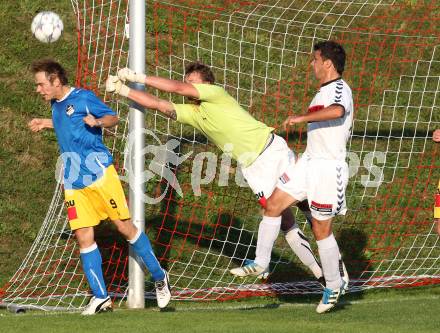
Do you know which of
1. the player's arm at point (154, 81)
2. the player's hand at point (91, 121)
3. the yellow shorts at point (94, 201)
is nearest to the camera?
the player's hand at point (91, 121)

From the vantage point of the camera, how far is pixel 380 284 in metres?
9.98

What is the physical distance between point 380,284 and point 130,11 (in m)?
3.42

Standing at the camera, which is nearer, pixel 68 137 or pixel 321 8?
pixel 68 137

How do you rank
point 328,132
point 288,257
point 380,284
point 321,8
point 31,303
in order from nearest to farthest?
1. point 328,132
2. point 31,303
3. point 380,284
4. point 288,257
5. point 321,8

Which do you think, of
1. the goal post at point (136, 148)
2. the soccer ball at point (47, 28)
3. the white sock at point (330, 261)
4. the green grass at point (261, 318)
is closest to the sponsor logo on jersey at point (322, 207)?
the white sock at point (330, 261)

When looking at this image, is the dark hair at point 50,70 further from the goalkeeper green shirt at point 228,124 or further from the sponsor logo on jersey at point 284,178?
the sponsor logo on jersey at point 284,178

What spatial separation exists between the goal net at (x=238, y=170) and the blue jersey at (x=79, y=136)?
751 millimetres

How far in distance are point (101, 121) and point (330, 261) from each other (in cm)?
208

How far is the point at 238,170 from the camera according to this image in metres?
11.2

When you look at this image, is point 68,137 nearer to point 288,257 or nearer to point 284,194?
point 284,194

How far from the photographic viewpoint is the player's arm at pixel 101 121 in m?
8.25

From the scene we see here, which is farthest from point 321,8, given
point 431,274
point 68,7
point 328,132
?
point 328,132

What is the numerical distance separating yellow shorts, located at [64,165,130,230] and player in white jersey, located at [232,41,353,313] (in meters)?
→ 1.18
